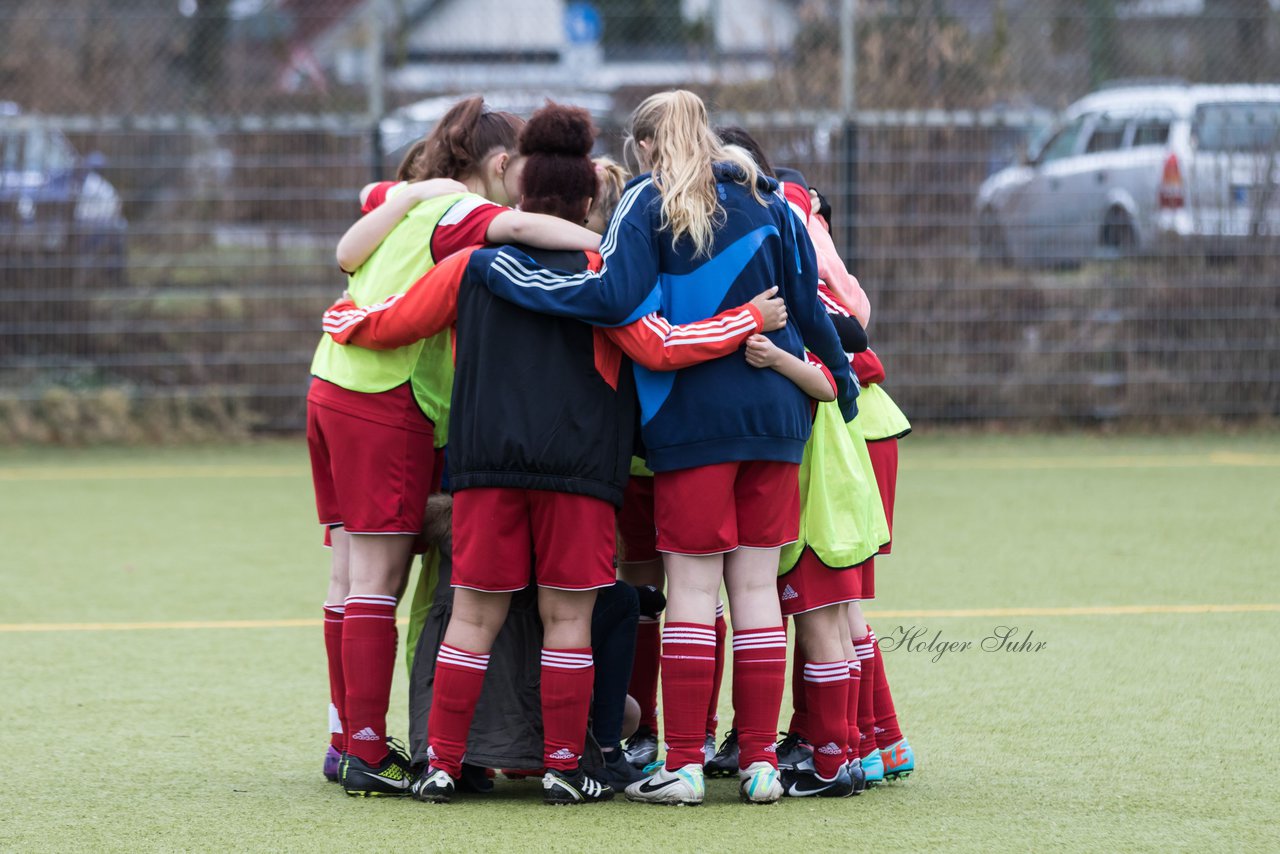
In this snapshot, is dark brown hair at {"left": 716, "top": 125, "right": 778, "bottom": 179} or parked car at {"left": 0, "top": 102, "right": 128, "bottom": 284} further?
parked car at {"left": 0, "top": 102, "right": 128, "bottom": 284}

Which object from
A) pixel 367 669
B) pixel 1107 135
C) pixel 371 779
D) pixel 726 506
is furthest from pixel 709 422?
pixel 1107 135

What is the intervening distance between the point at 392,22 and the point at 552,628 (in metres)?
8.01

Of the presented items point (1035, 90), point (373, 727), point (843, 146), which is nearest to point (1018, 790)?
point (373, 727)

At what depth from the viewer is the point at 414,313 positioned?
3654 millimetres

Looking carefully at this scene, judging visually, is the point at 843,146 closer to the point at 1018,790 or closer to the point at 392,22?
the point at 392,22

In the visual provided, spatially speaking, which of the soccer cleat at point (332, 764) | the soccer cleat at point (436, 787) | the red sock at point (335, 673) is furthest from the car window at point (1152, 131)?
the soccer cleat at point (436, 787)

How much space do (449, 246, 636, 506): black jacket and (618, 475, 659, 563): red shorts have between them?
35cm

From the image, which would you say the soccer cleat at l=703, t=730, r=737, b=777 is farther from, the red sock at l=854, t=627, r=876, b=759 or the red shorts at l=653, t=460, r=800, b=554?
the red shorts at l=653, t=460, r=800, b=554

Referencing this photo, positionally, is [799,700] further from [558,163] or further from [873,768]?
[558,163]

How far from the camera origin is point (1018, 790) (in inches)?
146

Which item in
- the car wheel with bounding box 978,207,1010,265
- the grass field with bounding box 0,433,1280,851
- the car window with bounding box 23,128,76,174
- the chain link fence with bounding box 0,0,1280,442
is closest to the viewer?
the grass field with bounding box 0,433,1280,851

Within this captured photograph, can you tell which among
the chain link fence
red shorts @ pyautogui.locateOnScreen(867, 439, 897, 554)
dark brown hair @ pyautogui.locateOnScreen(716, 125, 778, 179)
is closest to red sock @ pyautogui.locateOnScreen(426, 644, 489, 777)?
red shorts @ pyautogui.locateOnScreen(867, 439, 897, 554)

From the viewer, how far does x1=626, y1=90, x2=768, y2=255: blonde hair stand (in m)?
3.54

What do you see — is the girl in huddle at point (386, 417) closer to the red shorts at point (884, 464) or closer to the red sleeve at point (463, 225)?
the red sleeve at point (463, 225)
